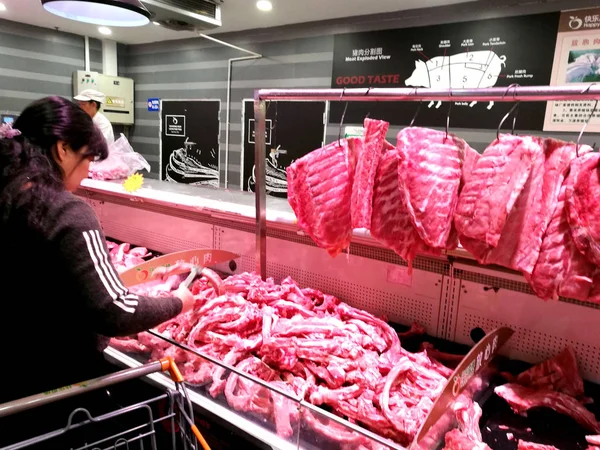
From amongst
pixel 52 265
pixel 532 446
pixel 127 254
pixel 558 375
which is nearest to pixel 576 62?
pixel 558 375

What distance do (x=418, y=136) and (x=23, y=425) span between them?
1849 mm

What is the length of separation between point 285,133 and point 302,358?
209 inches

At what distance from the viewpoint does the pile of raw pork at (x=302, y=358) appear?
1581mm

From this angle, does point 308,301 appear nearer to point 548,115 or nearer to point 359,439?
point 359,439

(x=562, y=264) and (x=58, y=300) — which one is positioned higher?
(x=562, y=264)

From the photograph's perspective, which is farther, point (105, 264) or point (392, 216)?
point (392, 216)

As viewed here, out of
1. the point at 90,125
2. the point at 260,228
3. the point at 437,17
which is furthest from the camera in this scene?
the point at 437,17

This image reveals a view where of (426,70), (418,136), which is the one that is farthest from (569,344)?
(426,70)

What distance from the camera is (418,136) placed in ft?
6.07

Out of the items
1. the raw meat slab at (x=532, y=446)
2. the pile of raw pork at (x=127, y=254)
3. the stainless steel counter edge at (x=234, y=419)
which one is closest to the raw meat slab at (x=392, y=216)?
the raw meat slab at (x=532, y=446)

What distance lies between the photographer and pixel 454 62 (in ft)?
17.0

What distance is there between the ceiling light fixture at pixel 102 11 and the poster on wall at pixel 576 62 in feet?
13.1

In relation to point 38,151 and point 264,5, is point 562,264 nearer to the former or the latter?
point 38,151

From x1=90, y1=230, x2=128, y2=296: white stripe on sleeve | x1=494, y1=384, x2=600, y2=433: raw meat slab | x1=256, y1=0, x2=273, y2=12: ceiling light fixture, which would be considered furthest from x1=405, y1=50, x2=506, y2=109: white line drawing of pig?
x1=90, y1=230, x2=128, y2=296: white stripe on sleeve
